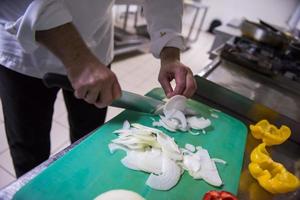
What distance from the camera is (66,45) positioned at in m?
0.43

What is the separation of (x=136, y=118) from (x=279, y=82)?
683 mm

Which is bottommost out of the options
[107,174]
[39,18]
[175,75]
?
[107,174]

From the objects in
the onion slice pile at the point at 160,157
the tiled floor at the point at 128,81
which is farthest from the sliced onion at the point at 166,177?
the tiled floor at the point at 128,81

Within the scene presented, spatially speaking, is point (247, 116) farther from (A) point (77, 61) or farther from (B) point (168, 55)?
(A) point (77, 61)

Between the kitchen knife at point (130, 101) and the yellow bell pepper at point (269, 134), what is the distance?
24 centimetres

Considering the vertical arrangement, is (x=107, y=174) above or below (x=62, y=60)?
below

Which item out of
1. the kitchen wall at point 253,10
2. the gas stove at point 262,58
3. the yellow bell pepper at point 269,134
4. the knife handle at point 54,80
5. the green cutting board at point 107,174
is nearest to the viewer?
the green cutting board at point 107,174

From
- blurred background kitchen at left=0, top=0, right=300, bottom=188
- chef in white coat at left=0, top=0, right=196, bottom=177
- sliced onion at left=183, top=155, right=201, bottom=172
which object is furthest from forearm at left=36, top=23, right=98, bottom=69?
blurred background kitchen at left=0, top=0, right=300, bottom=188

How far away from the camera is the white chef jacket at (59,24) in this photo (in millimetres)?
424

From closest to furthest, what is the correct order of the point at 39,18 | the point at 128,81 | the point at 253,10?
1. the point at 39,18
2. the point at 128,81
3. the point at 253,10

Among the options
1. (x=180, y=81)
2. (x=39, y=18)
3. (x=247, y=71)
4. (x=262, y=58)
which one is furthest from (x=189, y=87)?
(x=262, y=58)

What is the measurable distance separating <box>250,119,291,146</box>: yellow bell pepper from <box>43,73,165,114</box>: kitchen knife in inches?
9.4

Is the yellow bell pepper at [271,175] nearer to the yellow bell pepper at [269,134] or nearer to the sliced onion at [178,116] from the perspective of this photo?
the yellow bell pepper at [269,134]

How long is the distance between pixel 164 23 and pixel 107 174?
0.44m
